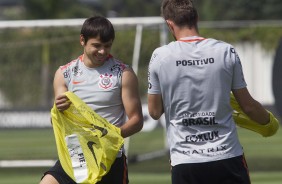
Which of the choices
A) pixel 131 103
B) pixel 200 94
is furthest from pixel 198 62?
pixel 131 103

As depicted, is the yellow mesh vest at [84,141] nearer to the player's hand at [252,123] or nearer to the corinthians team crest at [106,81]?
the corinthians team crest at [106,81]

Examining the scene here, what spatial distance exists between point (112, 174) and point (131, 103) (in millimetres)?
553

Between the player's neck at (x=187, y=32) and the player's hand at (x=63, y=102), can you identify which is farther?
the player's hand at (x=63, y=102)

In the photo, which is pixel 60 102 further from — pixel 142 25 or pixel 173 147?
pixel 142 25

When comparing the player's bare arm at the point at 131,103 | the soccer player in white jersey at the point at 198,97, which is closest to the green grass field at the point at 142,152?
the player's bare arm at the point at 131,103

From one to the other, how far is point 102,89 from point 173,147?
3.97 feet

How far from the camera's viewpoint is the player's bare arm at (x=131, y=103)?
7.17m

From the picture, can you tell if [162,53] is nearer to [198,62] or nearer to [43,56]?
[198,62]

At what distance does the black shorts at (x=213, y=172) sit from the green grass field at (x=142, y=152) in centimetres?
738

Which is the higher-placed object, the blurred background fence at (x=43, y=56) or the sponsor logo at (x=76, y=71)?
the sponsor logo at (x=76, y=71)

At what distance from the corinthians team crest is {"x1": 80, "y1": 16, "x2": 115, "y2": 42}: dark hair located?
1.01ft

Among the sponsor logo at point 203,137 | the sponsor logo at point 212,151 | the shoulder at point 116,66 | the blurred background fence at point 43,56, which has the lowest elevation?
the blurred background fence at point 43,56

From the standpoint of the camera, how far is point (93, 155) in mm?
7027

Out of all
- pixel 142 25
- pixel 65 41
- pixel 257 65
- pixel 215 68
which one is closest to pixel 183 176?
pixel 215 68
